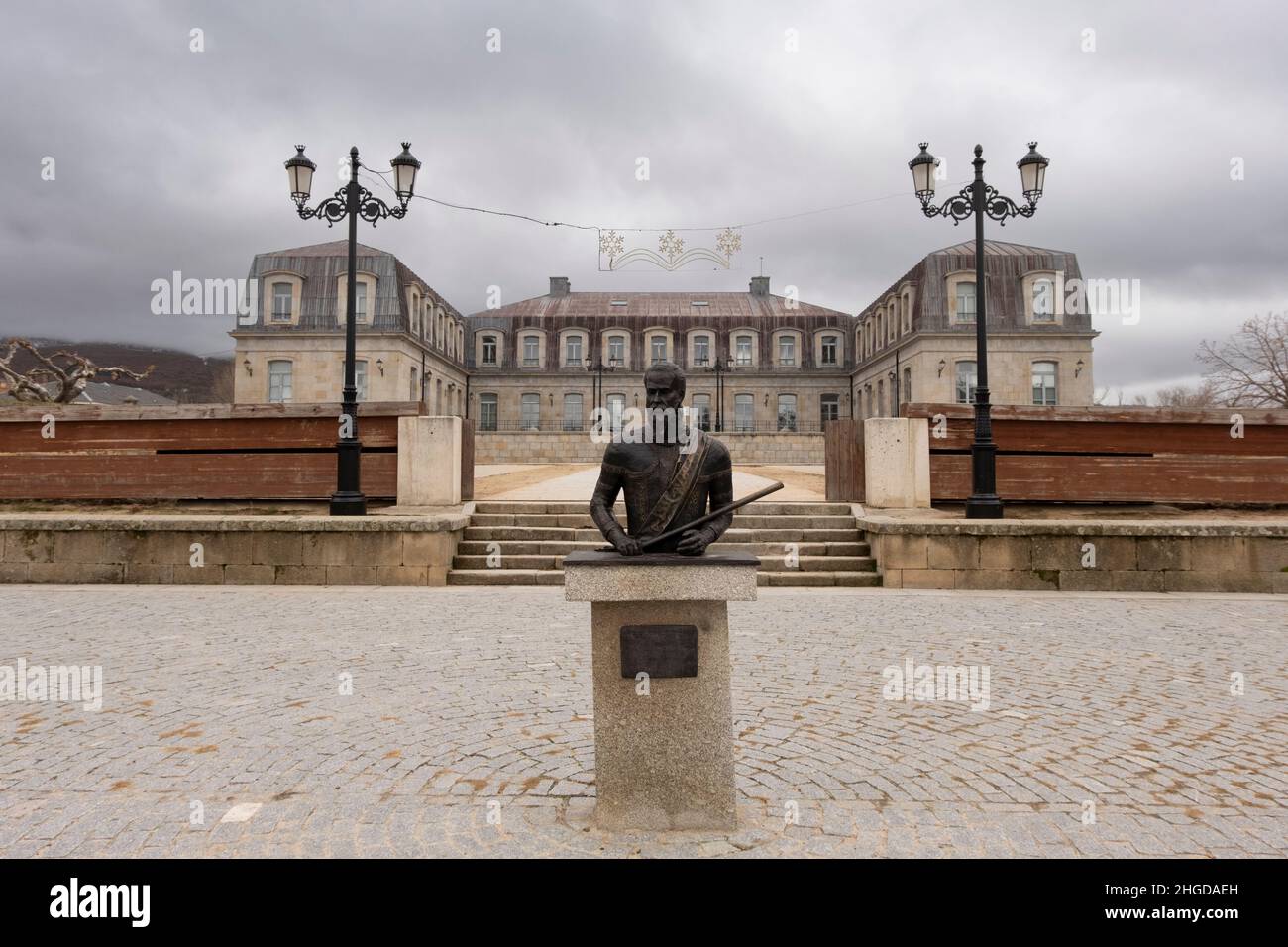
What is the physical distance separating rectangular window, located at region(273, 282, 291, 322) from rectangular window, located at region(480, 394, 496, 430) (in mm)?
13014

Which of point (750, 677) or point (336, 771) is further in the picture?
point (750, 677)

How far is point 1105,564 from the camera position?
32.6ft

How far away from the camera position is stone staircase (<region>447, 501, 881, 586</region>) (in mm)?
10266

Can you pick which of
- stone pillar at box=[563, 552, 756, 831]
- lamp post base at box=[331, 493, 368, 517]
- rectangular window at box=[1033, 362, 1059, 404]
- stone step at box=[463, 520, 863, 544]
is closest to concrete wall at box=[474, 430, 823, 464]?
rectangular window at box=[1033, 362, 1059, 404]

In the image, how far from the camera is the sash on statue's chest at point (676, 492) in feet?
10.5

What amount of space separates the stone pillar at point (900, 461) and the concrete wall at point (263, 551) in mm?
6533

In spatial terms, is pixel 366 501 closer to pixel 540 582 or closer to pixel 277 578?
pixel 277 578

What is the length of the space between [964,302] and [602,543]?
3285 centimetres

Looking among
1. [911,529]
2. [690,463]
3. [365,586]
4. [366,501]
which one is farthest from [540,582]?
[690,463]

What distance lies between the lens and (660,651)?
9.89 feet

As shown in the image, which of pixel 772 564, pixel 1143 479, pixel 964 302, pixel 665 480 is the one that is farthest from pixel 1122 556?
pixel 964 302

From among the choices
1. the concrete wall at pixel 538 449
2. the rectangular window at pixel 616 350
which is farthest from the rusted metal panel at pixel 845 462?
the rectangular window at pixel 616 350
